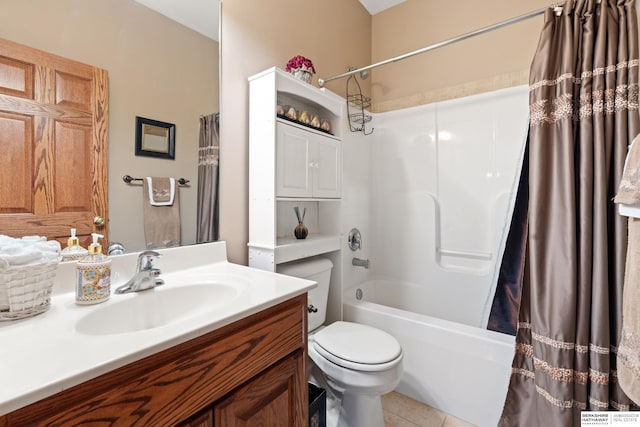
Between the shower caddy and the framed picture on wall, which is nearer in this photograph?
the framed picture on wall

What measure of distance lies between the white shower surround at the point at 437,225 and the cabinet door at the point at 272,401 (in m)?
0.86

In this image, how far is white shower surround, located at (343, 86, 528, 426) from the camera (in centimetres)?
151

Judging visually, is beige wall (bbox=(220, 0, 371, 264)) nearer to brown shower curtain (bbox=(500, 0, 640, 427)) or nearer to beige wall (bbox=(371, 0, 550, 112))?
beige wall (bbox=(371, 0, 550, 112))

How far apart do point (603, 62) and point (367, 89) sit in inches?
61.7

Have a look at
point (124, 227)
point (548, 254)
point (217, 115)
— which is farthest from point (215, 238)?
point (548, 254)

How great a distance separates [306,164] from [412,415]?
4.60ft

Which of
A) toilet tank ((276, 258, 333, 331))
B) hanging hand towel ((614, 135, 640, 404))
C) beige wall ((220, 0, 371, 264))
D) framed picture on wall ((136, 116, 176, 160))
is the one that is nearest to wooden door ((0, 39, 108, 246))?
framed picture on wall ((136, 116, 176, 160))

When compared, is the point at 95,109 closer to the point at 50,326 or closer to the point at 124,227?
the point at 124,227

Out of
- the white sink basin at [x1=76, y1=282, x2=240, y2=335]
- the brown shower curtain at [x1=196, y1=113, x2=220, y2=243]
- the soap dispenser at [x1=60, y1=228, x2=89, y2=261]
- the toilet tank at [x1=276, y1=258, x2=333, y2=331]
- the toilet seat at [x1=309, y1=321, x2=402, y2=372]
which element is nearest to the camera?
the white sink basin at [x1=76, y1=282, x2=240, y2=335]

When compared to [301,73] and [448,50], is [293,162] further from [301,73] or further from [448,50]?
[448,50]

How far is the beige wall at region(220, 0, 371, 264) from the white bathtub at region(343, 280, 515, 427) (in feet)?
3.04

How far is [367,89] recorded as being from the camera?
2.46 metres

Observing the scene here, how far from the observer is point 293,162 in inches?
56.5

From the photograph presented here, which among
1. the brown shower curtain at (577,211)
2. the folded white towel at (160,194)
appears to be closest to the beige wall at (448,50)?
the brown shower curtain at (577,211)
